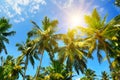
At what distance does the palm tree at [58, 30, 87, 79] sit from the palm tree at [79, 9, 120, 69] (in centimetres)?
631

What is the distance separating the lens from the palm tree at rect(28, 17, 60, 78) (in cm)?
3741

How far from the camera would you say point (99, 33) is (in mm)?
28984

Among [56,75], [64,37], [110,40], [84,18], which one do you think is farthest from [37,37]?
[110,40]

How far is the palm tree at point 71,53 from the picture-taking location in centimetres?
3684

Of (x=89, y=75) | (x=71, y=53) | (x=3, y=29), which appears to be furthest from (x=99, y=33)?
(x=89, y=75)

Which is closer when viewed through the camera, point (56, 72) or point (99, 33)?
point (99, 33)

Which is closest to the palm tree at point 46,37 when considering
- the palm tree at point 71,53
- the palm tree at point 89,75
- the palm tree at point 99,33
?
the palm tree at point 71,53

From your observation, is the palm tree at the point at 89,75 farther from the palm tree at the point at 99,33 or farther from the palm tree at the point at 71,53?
the palm tree at the point at 99,33

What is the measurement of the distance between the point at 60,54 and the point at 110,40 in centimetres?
994

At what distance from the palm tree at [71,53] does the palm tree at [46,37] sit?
4.78 feet

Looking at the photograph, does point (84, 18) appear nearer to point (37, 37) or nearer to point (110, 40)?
point (110, 40)

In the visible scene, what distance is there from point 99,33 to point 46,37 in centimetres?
1109

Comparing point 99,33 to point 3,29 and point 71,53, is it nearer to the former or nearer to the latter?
point 71,53

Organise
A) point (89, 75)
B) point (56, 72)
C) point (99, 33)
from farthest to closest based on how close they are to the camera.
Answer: point (89, 75) < point (56, 72) < point (99, 33)
